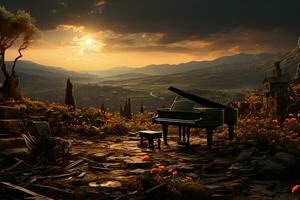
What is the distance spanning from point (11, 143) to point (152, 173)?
687cm

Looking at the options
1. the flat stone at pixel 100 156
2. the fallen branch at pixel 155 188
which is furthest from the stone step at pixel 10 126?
the fallen branch at pixel 155 188

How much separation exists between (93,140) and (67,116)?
20.1 ft

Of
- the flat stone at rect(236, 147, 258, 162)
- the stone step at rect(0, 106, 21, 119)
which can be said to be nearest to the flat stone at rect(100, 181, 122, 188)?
the flat stone at rect(236, 147, 258, 162)

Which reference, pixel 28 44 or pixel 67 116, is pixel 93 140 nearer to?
pixel 67 116

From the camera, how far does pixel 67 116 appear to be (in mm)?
24844

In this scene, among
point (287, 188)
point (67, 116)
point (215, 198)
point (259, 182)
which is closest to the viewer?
point (215, 198)

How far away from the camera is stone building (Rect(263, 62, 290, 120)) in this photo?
2022 centimetres

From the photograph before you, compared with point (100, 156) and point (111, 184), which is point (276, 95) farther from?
point (111, 184)

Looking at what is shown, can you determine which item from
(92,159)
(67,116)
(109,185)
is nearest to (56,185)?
(109,185)

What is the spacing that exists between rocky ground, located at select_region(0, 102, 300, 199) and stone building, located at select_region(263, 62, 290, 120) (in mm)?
6206

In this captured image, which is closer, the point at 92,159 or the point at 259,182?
the point at 259,182

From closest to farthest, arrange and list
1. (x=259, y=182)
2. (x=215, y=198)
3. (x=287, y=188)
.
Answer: (x=215, y=198)
(x=287, y=188)
(x=259, y=182)

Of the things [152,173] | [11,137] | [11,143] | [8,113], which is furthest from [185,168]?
[8,113]

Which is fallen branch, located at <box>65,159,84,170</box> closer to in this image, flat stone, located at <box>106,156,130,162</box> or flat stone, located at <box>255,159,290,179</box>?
flat stone, located at <box>106,156,130,162</box>
